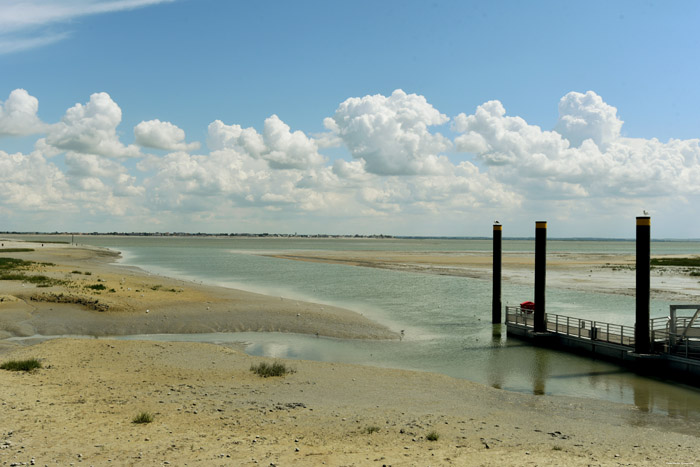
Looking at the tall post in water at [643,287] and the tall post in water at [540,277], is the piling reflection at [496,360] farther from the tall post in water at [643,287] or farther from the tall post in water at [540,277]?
the tall post in water at [643,287]

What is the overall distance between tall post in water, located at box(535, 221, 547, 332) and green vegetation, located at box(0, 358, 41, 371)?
71.9ft

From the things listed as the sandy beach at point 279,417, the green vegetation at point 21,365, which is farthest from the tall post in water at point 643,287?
the green vegetation at point 21,365

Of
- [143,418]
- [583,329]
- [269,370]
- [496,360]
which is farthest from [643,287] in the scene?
[143,418]

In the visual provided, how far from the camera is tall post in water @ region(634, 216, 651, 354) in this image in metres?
21.0

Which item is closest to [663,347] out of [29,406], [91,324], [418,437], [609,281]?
[418,437]

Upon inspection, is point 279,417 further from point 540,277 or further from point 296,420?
point 540,277

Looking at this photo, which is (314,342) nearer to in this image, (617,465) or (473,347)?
(473,347)

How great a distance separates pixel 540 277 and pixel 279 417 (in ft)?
60.0

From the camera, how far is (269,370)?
60.7 ft

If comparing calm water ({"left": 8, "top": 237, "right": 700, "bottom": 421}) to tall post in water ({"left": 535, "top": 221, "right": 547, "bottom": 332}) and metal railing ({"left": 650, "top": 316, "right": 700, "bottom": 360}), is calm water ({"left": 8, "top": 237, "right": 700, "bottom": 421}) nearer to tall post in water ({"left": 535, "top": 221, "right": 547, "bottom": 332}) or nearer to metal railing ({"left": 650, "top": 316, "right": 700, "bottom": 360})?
tall post in water ({"left": 535, "top": 221, "right": 547, "bottom": 332})

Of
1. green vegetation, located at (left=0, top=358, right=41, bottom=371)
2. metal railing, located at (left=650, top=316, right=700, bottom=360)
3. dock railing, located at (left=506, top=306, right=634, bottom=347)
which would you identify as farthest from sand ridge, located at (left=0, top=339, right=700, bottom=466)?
dock railing, located at (left=506, top=306, right=634, bottom=347)

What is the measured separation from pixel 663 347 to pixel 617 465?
1216 centimetres

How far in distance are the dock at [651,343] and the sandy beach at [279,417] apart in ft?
16.8

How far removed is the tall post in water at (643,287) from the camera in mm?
21016
